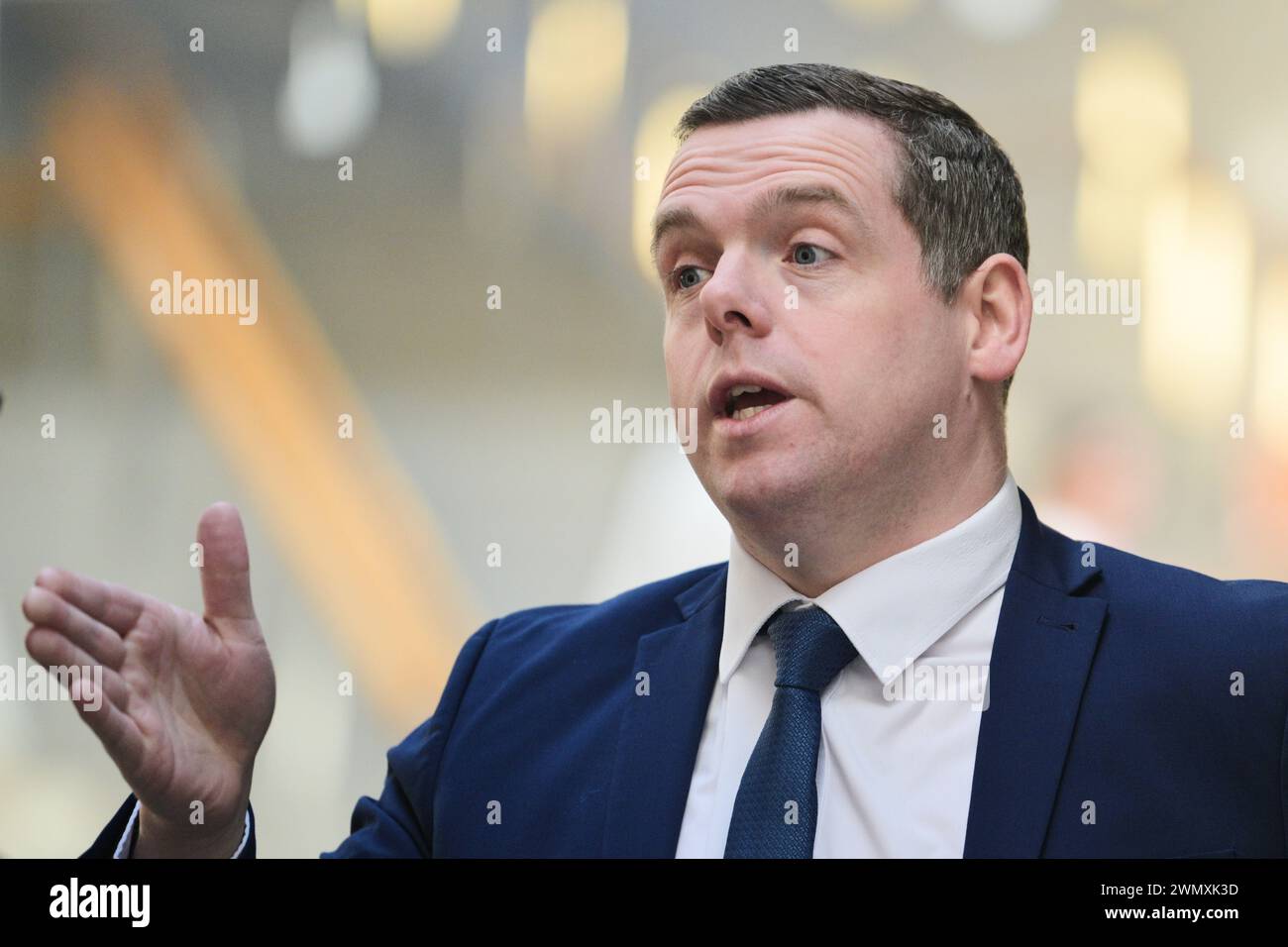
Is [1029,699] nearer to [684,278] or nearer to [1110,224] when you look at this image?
[684,278]

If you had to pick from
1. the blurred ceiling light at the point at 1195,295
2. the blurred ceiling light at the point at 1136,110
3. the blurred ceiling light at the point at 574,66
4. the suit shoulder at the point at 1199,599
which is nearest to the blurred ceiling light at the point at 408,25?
the blurred ceiling light at the point at 574,66

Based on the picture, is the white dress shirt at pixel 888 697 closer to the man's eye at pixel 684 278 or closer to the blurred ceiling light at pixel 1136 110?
the man's eye at pixel 684 278

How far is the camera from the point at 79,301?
391cm

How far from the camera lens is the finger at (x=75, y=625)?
56.4 inches

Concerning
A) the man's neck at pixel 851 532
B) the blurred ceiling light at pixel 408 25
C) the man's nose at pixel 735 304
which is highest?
the blurred ceiling light at pixel 408 25

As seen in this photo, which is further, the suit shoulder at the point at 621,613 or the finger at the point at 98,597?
the suit shoulder at the point at 621,613

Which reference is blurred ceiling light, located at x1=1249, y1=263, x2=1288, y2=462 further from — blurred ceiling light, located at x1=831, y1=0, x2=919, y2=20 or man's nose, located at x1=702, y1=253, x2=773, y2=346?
man's nose, located at x1=702, y1=253, x2=773, y2=346

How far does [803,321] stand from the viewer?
1582 millimetres

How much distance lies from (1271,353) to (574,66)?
6.11ft

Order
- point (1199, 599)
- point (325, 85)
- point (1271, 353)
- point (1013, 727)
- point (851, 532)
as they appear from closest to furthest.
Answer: point (1013, 727) → point (1199, 599) → point (851, 532) → point (1271, 353) → point (325, 85)

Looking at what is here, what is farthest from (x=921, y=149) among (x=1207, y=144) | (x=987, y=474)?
(x=1207, y=144)

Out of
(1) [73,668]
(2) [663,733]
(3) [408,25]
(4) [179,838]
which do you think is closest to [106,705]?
(1) [73,668]

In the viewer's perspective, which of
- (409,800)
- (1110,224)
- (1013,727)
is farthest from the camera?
(1110,224)
